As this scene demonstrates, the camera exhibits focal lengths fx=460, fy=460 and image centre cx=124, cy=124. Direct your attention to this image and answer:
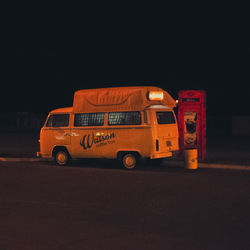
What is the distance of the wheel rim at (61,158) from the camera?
15.4 m


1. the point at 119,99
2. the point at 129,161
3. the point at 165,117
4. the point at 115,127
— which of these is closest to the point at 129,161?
the point at 129,161

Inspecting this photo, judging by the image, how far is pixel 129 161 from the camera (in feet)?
46.4

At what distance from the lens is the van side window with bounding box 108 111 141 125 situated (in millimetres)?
13920

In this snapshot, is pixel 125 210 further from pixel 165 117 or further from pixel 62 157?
pixel 62 157

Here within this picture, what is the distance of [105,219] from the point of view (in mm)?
7324

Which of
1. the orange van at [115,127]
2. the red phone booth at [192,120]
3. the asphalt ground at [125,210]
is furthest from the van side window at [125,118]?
the red phone booth at [192,120]

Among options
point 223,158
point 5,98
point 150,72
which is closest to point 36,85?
point 5,98

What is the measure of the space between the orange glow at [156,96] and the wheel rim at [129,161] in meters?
1.87

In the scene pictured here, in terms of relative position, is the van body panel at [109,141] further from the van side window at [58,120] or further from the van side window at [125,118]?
the van side window at [58,120]

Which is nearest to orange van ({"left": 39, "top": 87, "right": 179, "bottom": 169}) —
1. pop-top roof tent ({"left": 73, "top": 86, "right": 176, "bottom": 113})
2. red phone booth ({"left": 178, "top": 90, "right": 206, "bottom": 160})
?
pop-top roof tent ({"left": 73, "top": 86, "right": 176, "bottom": 113})

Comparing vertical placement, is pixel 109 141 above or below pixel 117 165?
above

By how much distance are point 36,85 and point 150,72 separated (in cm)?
1433

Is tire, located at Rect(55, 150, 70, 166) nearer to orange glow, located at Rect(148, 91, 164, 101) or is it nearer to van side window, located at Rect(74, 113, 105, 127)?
van side window, located at Rect(74, 113, 105, 127)

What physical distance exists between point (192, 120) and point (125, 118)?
3487mm
